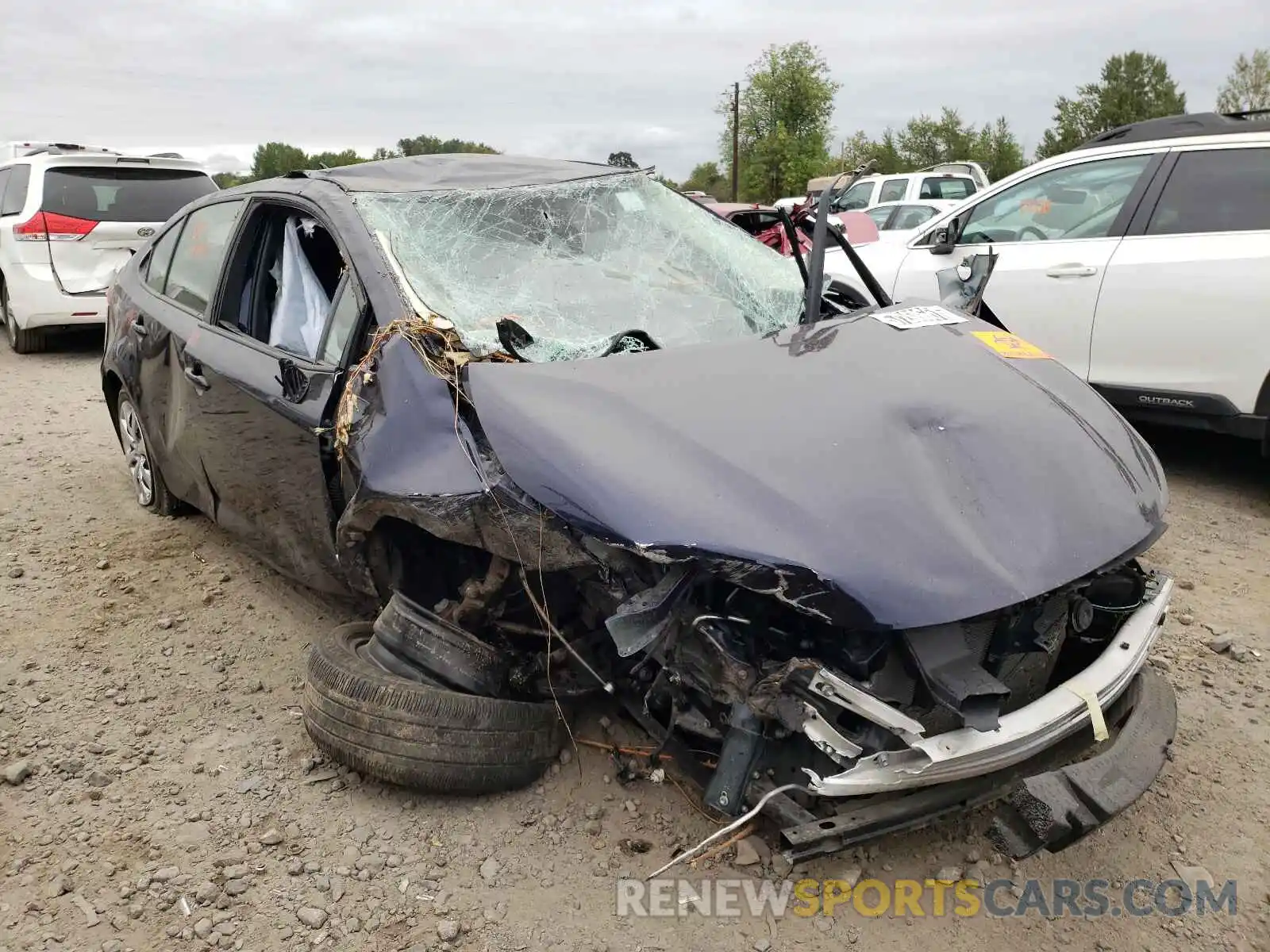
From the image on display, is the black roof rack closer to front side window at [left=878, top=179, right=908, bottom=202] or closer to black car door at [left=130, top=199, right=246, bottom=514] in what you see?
black car door at [left=130, top=199, right=246, bottom=514]

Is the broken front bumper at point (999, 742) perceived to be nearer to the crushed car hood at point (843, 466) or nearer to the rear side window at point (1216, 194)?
the crushed car hood at point (843, 466)

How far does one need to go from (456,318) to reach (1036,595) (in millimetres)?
1639

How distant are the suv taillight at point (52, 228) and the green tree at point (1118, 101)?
47530 mm

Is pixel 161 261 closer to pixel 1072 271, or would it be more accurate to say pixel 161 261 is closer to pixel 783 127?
pixel 1072 271

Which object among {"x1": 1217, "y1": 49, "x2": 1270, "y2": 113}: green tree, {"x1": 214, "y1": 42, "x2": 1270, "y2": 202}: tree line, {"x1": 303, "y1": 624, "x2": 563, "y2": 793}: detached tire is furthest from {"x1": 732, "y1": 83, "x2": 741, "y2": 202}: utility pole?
{"x1": 303, "y1": 624, "x2": 563, "y2": 793}: detached tire

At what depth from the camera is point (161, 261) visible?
13.8ft

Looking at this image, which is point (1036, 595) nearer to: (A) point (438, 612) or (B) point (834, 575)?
(B) point (834, 575)

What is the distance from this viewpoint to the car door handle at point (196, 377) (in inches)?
135

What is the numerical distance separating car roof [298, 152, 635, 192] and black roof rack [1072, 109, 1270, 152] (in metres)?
3.19

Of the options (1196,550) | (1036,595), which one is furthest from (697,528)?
(1196,550)

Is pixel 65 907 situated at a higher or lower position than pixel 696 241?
lower

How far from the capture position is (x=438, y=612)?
8.61ft

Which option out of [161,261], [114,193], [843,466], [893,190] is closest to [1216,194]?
[843,466]

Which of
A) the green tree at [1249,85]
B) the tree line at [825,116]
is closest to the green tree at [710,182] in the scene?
the tree line at [825,116]
